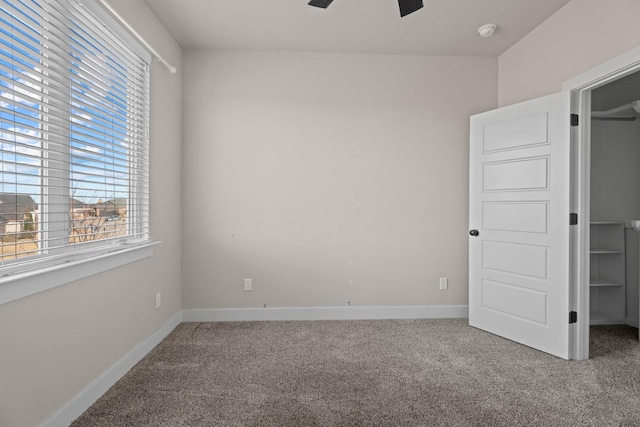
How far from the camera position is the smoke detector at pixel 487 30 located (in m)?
2.85

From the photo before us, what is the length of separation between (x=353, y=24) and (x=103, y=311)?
2.80 m

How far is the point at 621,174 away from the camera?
3361mm

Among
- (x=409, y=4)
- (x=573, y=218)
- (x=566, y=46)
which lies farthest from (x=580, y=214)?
(x=409, y=4)

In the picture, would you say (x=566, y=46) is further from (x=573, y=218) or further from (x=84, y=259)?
(x=84, y=259)

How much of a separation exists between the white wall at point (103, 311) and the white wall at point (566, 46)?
3177mm

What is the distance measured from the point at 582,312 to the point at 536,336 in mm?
383

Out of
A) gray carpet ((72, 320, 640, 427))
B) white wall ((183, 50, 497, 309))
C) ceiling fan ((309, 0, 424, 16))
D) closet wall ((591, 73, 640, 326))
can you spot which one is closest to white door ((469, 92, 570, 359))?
gray carpet ((72, 320, 640, 427))

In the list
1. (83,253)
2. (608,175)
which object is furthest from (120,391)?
(608,175)

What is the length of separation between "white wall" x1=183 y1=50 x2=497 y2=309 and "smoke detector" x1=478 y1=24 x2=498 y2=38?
522 mm

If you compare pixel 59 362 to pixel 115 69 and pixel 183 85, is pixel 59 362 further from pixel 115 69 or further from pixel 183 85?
pixel 183 85

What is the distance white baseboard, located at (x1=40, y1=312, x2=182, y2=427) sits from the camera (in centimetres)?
169

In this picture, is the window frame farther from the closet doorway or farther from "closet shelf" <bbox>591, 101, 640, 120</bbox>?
"closet shelf" <bbox>591, 101, 640, 120</bbox>

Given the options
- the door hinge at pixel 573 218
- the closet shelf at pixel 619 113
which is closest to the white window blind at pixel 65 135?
the door hinge at pixel 573 218

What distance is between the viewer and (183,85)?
10.8 feet
